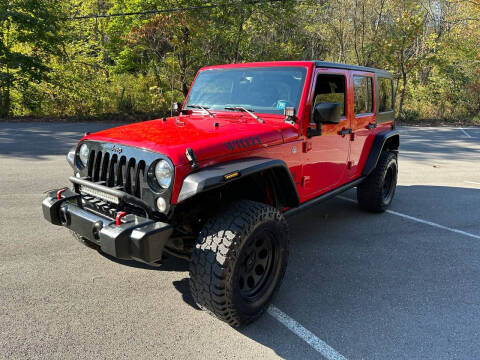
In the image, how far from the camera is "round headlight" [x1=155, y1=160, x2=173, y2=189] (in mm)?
2436

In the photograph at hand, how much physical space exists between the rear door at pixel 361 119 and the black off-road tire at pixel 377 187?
0.36 m

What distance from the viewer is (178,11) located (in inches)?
571

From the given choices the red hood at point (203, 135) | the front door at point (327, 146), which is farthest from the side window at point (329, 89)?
the red hood at point (203, 135)

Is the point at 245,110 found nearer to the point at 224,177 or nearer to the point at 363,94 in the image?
the point at 224,177

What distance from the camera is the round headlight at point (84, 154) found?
3156mm

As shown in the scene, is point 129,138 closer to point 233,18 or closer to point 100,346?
point 100,346

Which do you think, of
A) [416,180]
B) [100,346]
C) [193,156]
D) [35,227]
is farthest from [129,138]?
[416,180]

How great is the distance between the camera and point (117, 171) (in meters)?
2.74

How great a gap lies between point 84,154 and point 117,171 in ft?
2.10

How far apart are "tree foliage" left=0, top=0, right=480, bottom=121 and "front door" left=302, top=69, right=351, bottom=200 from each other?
1245cm

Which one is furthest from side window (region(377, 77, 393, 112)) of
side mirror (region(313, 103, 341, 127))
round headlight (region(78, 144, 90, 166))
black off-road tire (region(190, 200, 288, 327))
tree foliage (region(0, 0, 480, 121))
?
tree foliage (region(0, 0, 480, 121))

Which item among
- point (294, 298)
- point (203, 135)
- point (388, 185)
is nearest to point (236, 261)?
point (294, 298)

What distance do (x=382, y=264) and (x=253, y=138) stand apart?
1948 mm

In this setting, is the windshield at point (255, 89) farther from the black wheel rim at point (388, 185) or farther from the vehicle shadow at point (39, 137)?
the vehicle shadow at point (39, 137)
